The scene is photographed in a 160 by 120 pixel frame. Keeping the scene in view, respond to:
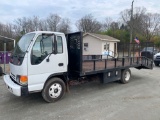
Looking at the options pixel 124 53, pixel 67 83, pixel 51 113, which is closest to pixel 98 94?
pixel 67 83

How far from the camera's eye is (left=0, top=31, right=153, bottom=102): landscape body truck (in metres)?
4.46

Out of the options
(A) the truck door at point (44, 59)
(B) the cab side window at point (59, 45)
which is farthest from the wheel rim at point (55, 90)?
(B) the cab side window at point (59, 45)

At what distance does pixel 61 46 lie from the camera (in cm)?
511

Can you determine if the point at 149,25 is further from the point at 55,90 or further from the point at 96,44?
the point at 55,90

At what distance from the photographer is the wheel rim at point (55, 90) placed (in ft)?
16.4

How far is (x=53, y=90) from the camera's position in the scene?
199 inches

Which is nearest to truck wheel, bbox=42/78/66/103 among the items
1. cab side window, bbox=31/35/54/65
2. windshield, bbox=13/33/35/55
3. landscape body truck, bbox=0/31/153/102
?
landscape body truck, bbox=0/31/153/102

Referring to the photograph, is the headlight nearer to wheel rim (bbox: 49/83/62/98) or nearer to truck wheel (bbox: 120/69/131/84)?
wheel rim (bbox: 49/83/62/98)

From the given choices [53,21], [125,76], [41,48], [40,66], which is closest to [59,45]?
[41,48]

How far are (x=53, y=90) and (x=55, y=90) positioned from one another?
0.23 feet

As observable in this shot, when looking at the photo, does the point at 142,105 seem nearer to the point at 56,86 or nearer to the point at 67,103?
the point at 67,103

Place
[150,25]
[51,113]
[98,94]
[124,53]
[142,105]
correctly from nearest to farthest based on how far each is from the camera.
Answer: [51,113], [142,105], [98,94], [124,53], [150,25]

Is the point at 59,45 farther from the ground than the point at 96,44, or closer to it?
closer to it

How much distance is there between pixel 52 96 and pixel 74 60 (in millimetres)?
1442
